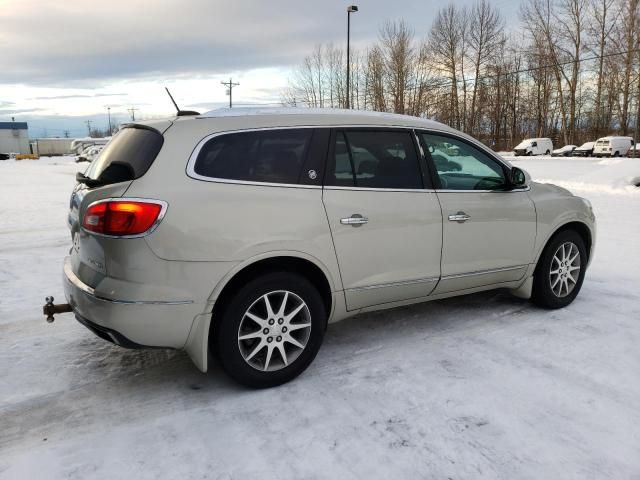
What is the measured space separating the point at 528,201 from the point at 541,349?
50.9 inches

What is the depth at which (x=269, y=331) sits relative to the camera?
3.30m

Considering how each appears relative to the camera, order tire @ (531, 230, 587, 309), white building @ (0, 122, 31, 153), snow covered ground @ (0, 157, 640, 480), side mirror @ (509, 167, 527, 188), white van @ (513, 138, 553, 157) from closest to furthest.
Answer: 1. snow covered ground @ (0, 157, 640, 480)
2. side mirror @ (509, 167, 527, 188)
3. tire @ (531, 230, 587, 309)
4. white van @ (513, 138, 553, 157)
5. white building @ (0, 122, 31, 153)

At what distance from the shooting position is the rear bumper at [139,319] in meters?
2.95

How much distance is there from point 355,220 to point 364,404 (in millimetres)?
1180

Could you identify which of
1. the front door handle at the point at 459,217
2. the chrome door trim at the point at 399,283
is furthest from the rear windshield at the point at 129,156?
the front door handle at the point at 459,217

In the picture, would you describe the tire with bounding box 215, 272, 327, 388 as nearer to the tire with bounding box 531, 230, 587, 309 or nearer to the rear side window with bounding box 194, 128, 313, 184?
the rear side window with bounding box 194, 128, 313, 184

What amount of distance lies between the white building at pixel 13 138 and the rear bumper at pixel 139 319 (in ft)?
352

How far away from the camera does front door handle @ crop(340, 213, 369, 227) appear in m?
3.51

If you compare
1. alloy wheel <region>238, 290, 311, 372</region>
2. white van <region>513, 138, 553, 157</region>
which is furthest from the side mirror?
white van <region>513, 138, 553, 157</region>

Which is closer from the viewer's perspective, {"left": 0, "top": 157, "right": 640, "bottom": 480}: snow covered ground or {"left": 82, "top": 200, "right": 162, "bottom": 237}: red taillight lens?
{"left": 0, "top": 157, "right": 640, "bottom": 480}: snow covered ground

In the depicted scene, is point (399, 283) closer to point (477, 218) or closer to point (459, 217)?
point (459, 217)

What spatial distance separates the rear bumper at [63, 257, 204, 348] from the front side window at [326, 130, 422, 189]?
128 cm

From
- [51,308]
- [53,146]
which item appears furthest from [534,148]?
[53,146]

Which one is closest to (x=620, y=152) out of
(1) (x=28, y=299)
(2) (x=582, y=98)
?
(2) (x=582, y=98)
